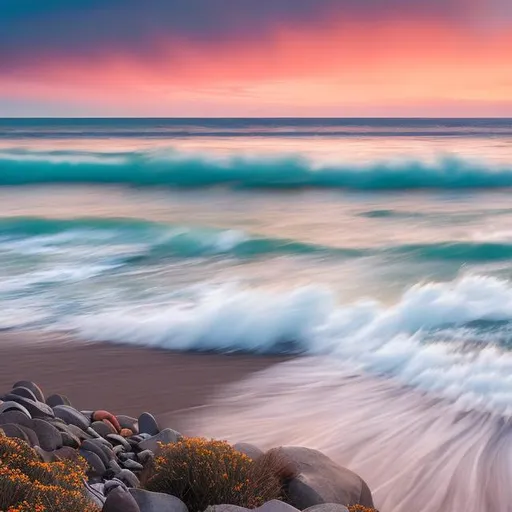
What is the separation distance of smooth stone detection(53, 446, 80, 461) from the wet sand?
2.60 metres

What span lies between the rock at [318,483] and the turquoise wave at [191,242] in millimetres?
13519

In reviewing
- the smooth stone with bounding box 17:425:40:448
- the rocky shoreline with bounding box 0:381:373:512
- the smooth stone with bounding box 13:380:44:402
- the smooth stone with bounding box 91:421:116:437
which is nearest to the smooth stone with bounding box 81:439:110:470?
the rocky shoreline with bounding box 0:381:373:512

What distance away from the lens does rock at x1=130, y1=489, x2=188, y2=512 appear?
6.00 metres

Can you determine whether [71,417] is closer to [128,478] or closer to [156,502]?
[128,478]

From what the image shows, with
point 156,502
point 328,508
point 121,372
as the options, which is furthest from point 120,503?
point 121,372

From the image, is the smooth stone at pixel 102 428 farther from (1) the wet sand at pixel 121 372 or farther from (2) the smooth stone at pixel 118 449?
(1) the wet sand at pixel 121 372

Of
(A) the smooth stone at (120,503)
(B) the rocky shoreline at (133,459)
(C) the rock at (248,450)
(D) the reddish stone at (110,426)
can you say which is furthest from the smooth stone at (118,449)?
(A) the smooth stone at (120,503)

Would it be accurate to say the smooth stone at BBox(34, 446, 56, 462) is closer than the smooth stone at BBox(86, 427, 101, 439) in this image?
Yes

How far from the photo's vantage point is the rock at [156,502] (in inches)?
236

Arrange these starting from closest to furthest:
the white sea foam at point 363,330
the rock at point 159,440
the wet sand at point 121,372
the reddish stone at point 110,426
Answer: the rock at point 159,440 → the reddish stone at point 110,426 → the wet sand at point 121,372 → the white sea foam at point 363,330

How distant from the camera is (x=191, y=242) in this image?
2462cm

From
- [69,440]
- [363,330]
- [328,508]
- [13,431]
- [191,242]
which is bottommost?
[363,330]

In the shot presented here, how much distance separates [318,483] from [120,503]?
6.49 feet

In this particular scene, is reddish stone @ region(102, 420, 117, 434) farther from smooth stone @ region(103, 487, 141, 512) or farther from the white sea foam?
the white sea foam
